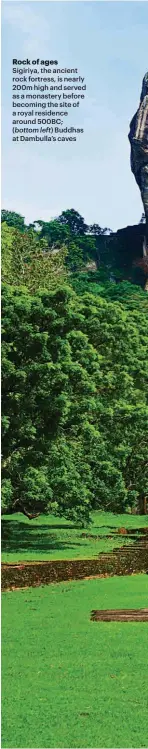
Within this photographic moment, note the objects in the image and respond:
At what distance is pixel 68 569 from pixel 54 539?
361 inches

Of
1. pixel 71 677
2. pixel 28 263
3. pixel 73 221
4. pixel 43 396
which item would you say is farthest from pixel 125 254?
pixel 71 677

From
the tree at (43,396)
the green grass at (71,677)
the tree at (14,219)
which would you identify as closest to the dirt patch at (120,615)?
the green grass at (71,677)

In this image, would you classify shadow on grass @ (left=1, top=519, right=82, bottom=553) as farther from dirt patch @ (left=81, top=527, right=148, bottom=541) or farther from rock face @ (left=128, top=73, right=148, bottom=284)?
rock face @ (left=128, top=73, right=148, bottom=284)

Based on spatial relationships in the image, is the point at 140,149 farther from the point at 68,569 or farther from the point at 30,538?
the point at 68,569

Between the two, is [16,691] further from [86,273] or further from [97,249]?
[97,249]

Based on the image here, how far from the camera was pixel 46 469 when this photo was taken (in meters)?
26.5

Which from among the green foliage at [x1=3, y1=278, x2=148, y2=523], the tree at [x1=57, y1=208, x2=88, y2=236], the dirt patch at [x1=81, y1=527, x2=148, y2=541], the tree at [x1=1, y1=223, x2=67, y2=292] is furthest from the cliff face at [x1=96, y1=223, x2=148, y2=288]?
the green foliage at [x1=3, y1=278, x2=148, y2=523]

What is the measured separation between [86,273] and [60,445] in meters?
47.0

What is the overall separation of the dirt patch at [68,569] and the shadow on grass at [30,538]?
2809 millimetres

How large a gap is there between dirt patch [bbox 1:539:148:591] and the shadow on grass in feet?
9.22

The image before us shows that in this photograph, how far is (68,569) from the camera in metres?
23.1

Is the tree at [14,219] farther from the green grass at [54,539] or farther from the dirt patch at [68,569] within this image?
the dirt patch at [68,569]

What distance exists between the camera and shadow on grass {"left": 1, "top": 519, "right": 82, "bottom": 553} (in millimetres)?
28906

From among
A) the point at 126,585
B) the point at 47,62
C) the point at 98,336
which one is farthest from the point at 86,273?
the point at 47,62
